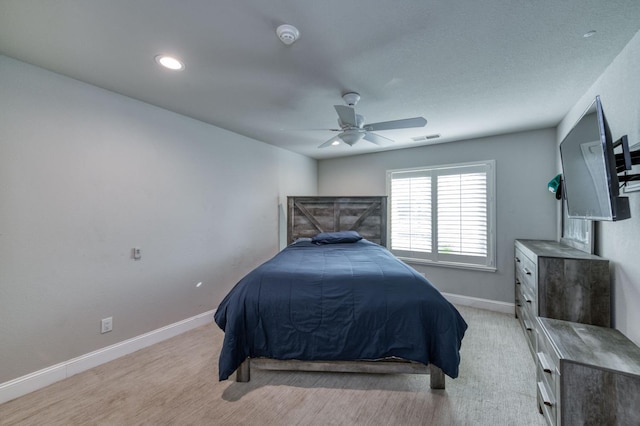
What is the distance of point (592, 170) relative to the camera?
5.56 feet

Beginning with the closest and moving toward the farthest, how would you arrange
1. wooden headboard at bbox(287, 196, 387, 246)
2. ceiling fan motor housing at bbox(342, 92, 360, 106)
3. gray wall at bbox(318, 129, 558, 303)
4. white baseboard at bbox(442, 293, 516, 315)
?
ceiling fan motor housing at bbox(342, 92, 360, 106) < gray wall at bbox(318, 129, 558, 303) < white baseboard at bbox(442, 293, 516, 315) < wooden headboard at bbox(287, 196, 387, 246)

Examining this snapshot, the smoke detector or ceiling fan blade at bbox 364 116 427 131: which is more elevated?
the smoke detector

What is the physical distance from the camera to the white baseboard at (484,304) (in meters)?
3.69

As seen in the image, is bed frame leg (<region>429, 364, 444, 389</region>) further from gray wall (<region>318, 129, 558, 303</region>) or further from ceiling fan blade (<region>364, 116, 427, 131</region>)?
gray wall (<region>318, 129, 558, 303</region>)

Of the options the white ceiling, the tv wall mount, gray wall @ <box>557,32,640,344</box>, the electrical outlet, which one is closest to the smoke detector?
the white ceiling

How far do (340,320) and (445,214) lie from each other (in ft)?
9.65

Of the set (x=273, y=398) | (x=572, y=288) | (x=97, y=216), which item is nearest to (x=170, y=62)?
(x=97, y=216)

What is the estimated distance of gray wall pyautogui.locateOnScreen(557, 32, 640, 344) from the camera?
1652 millimetres

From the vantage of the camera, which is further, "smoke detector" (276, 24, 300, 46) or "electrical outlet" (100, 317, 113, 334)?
"electrical outlet" (100, 317, 113, 334)

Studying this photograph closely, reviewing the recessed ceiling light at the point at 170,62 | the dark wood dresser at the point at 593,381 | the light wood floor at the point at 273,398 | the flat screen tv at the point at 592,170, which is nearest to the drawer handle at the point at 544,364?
the dark wood dresser at the point at 593,381

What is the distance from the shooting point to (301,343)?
2084 mm

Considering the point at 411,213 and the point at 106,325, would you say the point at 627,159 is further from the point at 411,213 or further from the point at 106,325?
the point at 106,325

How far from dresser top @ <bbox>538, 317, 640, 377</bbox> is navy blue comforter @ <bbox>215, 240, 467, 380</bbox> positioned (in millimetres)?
592

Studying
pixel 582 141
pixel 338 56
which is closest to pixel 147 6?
pixel 338 56
